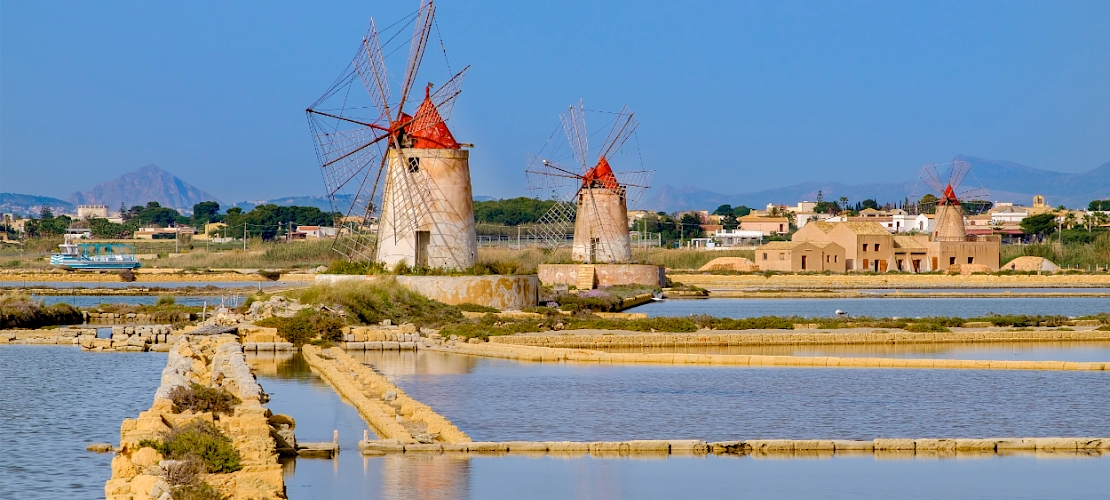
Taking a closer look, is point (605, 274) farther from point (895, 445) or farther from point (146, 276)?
point (895, 445)

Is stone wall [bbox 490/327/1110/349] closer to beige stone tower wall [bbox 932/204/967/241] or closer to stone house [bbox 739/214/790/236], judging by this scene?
beige stone tower wall [bbox 932/204/967/241]

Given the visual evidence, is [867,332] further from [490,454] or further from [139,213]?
[139,213]

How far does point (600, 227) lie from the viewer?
37906 millimetres

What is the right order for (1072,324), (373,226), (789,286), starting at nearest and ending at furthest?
1. (1072,324)
2. (373,226)
3. (789,286)

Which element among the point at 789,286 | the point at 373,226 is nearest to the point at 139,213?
the point at 789,286

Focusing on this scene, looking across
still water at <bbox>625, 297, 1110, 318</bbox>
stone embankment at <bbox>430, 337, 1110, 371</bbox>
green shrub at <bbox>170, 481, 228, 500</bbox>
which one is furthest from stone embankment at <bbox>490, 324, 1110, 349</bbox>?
green shrub at <bbox>170, 481, 228, 500</bbox>

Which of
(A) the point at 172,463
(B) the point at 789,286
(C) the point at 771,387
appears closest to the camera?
(A) the point at 172,463

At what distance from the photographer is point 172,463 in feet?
23.0

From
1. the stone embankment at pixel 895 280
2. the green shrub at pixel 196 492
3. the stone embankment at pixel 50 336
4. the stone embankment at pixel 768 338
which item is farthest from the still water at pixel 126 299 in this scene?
the green shrub at pixel 196 492

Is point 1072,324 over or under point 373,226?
under

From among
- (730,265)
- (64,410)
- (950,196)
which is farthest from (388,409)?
(950,196)

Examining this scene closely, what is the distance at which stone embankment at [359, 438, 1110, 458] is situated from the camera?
9.20 metres

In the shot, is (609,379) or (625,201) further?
(625,201)

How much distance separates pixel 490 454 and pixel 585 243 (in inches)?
1143
